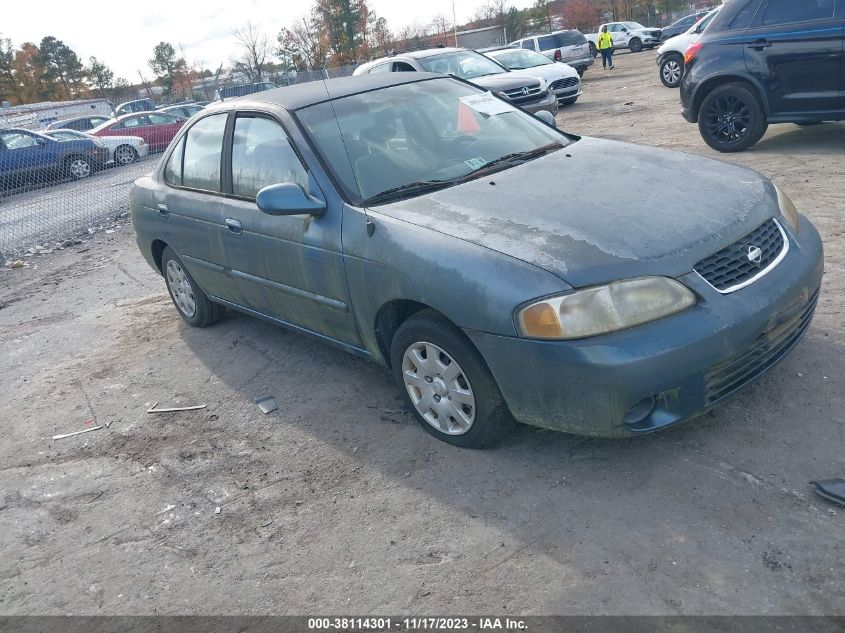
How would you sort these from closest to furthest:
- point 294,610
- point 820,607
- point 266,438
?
point 820,607 < point 294,610 < point 266,438

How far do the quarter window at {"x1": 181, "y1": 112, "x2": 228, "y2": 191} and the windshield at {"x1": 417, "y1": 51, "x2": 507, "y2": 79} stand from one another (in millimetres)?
8612

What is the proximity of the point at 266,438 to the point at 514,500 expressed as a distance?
63.4 inches

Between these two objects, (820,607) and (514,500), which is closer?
(820,607)

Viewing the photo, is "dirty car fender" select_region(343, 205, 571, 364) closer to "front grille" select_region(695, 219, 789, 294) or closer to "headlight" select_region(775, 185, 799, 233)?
"front grille" select_region(695, 219, 789, 294)

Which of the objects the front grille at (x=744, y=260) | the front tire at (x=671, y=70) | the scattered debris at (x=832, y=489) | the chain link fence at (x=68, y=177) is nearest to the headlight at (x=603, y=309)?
the front grille at (x=744, y=260)

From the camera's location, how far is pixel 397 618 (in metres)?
2.74

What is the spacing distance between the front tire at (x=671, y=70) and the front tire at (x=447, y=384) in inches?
577

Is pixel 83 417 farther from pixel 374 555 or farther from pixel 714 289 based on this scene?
pixel 714 289

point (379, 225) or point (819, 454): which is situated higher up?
point (379, 225)

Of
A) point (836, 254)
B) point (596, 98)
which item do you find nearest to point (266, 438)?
point (836, 254)

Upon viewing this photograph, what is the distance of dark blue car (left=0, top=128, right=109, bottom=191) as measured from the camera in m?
17.3

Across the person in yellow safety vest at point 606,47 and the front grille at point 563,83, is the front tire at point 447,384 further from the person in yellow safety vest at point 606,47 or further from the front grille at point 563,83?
the person in yellow safety vest at point 606,47

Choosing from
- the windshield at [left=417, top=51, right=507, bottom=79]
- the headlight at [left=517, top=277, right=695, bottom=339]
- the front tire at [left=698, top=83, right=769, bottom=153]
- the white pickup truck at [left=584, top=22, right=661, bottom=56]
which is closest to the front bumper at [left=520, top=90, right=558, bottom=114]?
the windshield at [left=417, top=51, right=507, bottom=79]

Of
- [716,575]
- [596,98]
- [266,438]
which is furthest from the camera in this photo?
[596,98]
